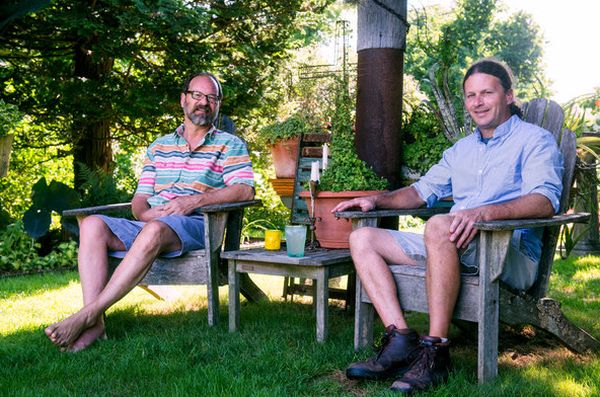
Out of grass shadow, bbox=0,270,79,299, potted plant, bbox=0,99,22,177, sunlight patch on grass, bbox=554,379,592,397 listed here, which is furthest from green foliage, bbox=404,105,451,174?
potted plant, bbox=0,99,22,177

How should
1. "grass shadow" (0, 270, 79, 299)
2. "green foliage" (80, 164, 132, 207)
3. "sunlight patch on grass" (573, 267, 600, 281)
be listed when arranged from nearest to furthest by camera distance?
"grass shadow" (0, 270, 79, 299)
"sunlight patch on grass" (573, 267, 600, 281)
"green foliage" (80, 164, 132, 207)

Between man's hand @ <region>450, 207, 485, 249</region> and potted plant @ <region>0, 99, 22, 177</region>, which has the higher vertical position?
potted plant @ <region>0, 99, 22, 177</region>

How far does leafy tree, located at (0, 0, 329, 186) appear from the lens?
488 cm

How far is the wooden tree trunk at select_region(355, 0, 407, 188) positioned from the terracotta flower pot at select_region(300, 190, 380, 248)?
40 cm

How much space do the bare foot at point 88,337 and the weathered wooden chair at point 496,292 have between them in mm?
1099

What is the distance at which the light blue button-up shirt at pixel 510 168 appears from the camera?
2318 millimetres

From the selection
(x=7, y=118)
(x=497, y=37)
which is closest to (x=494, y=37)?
(x=497, y=37)

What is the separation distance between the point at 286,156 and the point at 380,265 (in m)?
1.62

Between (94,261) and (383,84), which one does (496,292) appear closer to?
(383,84)

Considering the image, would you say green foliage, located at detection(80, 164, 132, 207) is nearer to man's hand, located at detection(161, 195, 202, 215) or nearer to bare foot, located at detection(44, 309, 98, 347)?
man's hand, located at detection(161, 195, 202, 215)

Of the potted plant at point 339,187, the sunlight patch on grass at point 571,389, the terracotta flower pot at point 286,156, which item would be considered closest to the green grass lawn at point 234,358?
the sunlight patch on grass at point 571,389

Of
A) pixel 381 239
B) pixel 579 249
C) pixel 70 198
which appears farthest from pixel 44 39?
pixel 579 249

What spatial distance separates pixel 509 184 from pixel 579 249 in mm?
3485

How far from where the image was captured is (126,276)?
275cm
